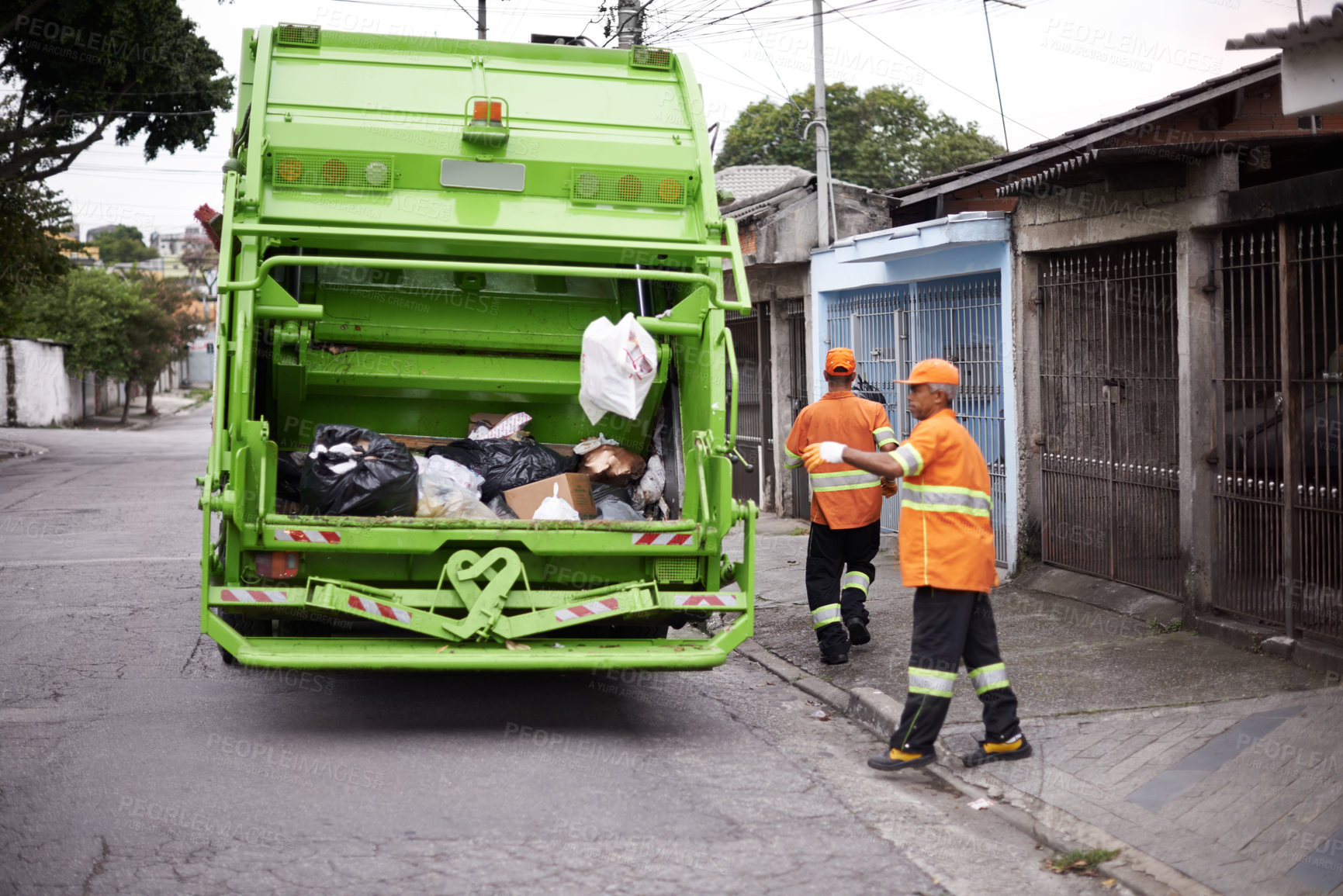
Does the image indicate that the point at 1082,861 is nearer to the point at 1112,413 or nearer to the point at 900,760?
the point at 900,760

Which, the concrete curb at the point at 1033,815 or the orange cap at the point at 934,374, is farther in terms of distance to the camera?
the orange cap at the point at 934,374

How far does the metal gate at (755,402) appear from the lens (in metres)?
13.6

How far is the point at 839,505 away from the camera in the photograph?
6742 millimetres

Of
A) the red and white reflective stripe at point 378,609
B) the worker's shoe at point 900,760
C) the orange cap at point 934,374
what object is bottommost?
the worker's shoe at point 900,760

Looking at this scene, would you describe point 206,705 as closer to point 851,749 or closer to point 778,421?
point 851,749

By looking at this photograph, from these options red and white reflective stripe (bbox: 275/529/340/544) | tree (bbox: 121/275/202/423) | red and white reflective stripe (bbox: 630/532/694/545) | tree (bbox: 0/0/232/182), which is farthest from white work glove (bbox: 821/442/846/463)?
tree (bbox: 121/275/202/423)

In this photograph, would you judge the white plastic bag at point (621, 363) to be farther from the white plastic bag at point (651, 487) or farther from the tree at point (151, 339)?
the tree at point (151, 339)

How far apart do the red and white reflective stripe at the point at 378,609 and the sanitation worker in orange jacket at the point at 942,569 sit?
1.77 m

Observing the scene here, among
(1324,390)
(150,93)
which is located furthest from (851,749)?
(150,93)

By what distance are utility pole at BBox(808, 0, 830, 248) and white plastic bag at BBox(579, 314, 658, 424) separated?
6361 millimetres

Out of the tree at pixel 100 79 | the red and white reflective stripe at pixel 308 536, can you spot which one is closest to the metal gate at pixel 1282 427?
the red and white reflective stripe at pixel 308 536

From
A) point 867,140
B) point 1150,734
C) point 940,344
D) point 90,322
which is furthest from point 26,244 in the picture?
point 867,140

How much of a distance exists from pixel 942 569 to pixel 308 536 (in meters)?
2.52

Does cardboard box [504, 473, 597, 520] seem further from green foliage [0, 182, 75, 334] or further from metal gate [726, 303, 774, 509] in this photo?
green foliage [0, 182, 75, 334]
